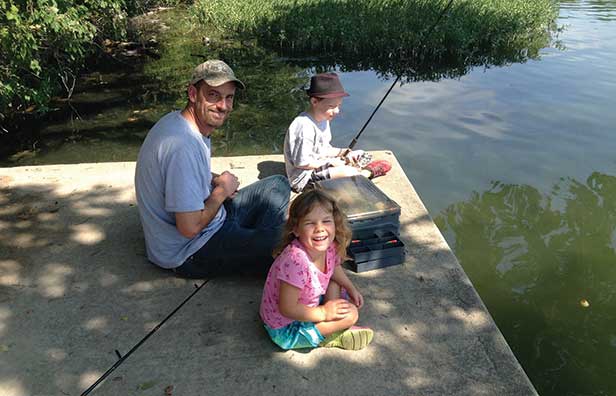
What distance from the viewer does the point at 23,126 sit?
22.4 feet

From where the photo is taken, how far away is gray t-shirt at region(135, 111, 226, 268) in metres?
2.49

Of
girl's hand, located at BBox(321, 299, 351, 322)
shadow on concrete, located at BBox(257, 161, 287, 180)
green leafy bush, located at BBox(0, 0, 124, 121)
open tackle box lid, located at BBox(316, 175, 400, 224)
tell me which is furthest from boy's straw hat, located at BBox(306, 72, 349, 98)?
green leafy bush, located at BBox(0, 0, 124, 121)

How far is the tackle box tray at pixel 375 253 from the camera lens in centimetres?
302

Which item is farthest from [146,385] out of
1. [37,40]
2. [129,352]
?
[37,40]

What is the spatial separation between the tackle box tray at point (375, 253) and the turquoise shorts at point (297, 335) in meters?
0.73

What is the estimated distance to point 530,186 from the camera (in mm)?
5199

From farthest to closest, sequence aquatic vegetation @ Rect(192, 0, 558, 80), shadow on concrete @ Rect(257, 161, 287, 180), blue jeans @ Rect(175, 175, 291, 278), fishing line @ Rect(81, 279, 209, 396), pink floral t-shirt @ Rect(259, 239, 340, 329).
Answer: aquatic vegetation @ Rect(192, 0, 558, 80)
shadow on concrete @ Rect(257, 161, 287, 180)
blue jeans @ Rect(175, 175, 291, 278)
pink floral t-shirt @ Rect(259, 239, 340, 329)
fishing line @ Rect(81, 279, 209, 396)

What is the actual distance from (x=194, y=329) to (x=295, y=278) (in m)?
0.65

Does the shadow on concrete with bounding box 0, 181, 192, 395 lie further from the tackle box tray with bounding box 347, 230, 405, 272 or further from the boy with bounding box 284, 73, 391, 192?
the boy with bounding box 284, 73, 391, 192

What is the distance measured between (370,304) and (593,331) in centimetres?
170

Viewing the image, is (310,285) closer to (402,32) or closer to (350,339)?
(350,339)

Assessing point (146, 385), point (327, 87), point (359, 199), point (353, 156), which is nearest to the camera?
point (146, 385)

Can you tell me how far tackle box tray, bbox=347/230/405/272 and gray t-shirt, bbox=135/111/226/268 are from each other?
2.64 ft

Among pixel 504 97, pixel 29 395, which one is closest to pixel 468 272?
pixel 29 395
